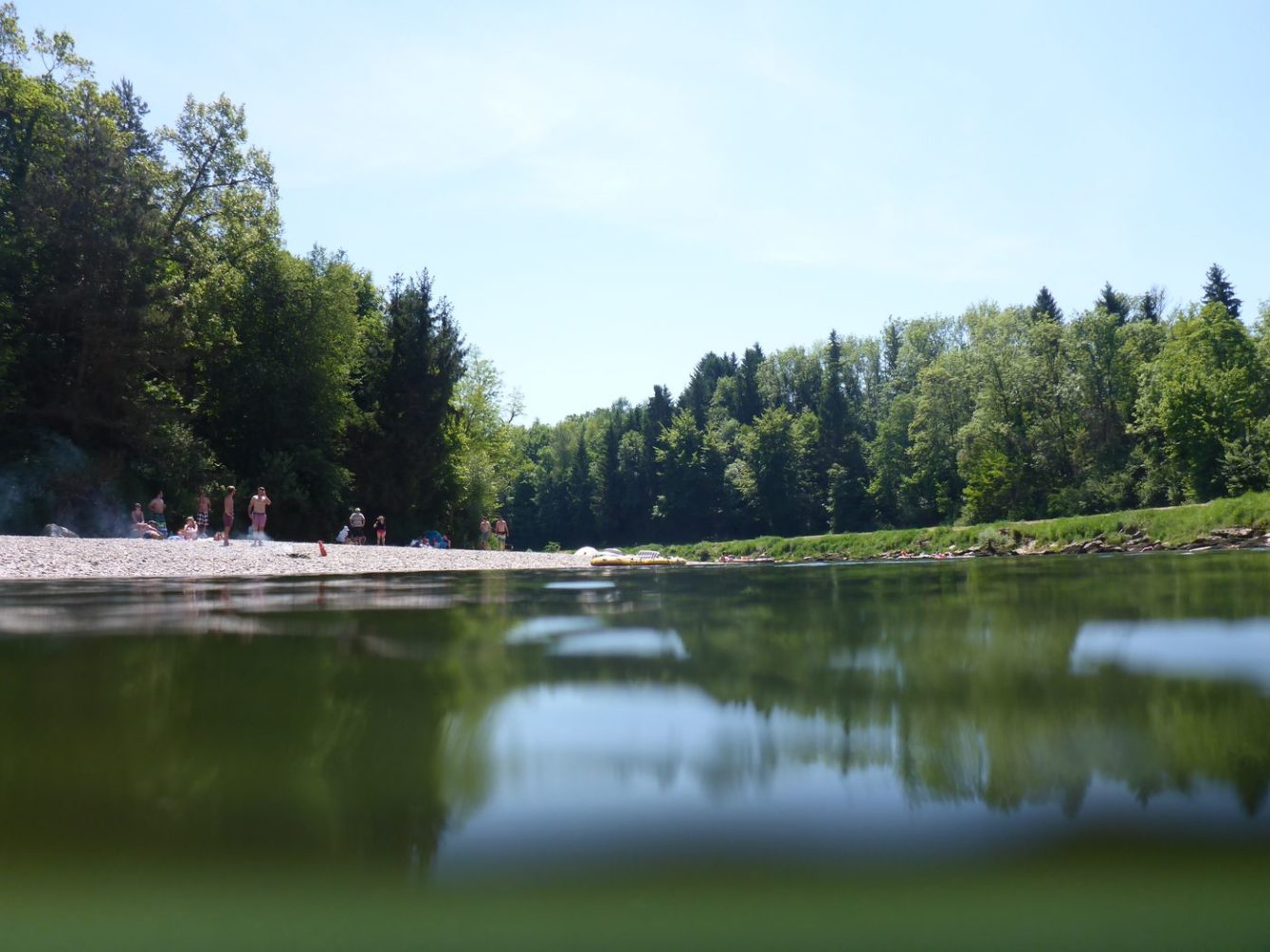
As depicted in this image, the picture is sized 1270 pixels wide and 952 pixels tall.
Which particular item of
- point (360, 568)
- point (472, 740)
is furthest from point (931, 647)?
point (360, 568)

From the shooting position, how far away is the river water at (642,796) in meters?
1.89

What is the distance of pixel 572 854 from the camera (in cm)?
221

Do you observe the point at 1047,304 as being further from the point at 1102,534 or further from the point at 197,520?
the point at 197,520

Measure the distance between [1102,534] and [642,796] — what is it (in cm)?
3544

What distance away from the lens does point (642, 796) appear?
2.65 metres

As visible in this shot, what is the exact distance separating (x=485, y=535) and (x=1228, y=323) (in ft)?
132

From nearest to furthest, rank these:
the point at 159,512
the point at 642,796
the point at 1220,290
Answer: the point at 642,796, the point at 159,512, the point at 1220,290

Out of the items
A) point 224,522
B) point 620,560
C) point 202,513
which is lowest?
point 620,560

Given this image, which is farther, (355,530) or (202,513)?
(355,530)

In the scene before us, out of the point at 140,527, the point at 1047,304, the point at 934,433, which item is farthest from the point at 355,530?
the point at 1047,304

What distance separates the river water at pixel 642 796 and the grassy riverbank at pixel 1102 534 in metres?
27.6

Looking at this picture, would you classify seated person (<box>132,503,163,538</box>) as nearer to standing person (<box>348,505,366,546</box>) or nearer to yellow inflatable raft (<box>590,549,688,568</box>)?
standing person (<box>348,505,366,546</box>)

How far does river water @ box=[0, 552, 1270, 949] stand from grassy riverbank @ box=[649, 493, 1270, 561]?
27.6 meters

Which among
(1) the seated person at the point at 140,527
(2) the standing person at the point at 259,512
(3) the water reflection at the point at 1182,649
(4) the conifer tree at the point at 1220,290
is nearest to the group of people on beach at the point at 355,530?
(2) the standing person at the point at 259,512
